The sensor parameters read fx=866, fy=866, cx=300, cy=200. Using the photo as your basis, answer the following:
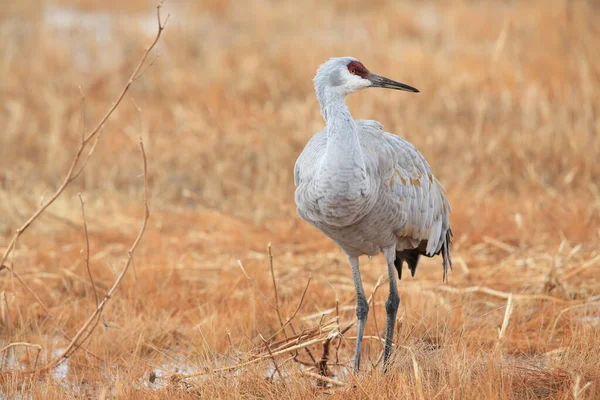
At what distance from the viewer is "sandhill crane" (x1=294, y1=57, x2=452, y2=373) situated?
3.22m

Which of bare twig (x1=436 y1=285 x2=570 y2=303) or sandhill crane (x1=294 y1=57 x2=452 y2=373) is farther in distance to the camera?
bare twig (x1=436 y1=285 x2=570 y2=303)

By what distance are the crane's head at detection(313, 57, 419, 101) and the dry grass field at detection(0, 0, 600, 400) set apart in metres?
0.73

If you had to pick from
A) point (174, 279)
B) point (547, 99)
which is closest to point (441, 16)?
point (547, 99)

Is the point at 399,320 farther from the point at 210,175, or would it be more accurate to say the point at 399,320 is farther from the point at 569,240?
the point at 210,175

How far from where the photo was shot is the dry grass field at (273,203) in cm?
355

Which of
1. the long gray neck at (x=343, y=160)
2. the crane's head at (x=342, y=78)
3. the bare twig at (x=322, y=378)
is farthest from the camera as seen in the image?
the crane's head at (x=342, y=78)

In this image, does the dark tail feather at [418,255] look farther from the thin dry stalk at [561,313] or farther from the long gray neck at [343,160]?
the long gray neck at [343,160]

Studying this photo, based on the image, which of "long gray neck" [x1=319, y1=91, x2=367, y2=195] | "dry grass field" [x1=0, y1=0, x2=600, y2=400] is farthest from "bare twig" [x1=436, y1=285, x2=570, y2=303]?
"long gray neck" [x1=319, y1=91, x2=367, y2=195]

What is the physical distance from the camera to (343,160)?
3.19 metres

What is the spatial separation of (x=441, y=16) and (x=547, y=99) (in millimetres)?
2975

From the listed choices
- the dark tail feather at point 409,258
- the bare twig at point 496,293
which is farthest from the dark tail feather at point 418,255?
the bare twig at point 496,293

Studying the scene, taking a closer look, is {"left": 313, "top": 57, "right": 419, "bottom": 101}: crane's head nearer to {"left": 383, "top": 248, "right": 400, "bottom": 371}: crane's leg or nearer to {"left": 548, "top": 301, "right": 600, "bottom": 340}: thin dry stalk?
{"left": 383, "top": 248, "right": 400, "bottom": 371}: crane's leg

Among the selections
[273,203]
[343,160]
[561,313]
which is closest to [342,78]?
[343,160]

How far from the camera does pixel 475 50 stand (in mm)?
8805
